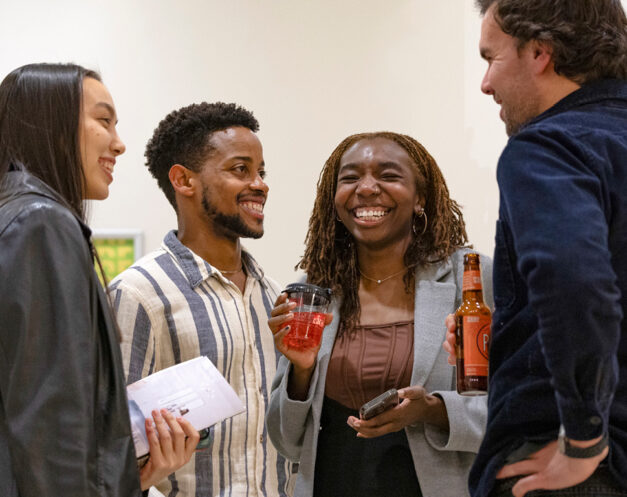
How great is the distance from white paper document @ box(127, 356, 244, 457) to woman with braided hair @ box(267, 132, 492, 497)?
1.33 feet

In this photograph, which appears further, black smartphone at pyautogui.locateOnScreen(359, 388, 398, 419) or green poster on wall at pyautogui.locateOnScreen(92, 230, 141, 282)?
green poster on wall at pyautogui.locateOnScreen(92, 230, 141, 282)

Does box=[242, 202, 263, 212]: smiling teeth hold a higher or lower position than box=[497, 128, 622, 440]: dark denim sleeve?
lower

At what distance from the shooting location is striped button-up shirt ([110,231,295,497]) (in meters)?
2.02

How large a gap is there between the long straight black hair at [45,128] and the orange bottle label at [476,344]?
2.47ft

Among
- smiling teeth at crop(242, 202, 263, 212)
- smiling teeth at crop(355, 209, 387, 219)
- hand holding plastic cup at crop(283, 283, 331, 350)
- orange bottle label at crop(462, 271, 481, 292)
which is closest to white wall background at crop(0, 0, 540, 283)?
smiling teeth at crop(242, 202, 263, 212)

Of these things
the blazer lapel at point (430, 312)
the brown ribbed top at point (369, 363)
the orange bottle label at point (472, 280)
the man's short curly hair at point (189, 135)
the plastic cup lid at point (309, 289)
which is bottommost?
the brown ribbed top at point (369, 363)

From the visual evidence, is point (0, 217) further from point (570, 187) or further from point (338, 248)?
point (338, 248)

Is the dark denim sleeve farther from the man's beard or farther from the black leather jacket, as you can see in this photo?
the man's beard

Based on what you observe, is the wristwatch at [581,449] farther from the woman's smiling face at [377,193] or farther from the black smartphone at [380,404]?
the woman's smiling face at [377,193]

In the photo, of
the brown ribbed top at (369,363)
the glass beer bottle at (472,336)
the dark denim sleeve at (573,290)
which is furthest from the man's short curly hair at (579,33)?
the brown ribbed top at (369,363)

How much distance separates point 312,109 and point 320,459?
1.84 meters

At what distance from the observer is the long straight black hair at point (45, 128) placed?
1368 mm

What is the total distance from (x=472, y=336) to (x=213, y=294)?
965mm

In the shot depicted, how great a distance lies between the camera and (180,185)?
2496mm
